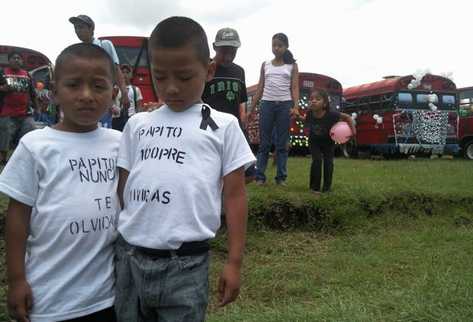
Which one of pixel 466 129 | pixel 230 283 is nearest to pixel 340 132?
pixel 230 283

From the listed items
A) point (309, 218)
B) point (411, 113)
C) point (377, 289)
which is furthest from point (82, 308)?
point (411, 113)

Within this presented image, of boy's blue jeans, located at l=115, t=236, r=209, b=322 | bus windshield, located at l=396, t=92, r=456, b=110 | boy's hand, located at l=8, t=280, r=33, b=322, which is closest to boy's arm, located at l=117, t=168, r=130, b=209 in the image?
boy's blue jeans, located at l=115, t=236, r=209, b=322

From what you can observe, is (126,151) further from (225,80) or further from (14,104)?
(14,104)

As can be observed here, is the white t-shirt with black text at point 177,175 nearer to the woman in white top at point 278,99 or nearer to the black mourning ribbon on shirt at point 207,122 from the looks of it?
the black mourning ribbon on shirt at point 207,122

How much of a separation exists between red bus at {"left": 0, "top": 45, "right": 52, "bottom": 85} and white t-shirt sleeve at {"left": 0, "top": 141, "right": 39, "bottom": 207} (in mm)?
10329

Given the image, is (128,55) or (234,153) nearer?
(234,153)

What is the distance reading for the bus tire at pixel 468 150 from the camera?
15087mm

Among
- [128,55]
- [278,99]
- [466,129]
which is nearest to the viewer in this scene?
[278,99]

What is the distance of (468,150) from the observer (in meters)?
15.2

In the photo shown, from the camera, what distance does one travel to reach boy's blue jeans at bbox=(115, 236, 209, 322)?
1.62 metres

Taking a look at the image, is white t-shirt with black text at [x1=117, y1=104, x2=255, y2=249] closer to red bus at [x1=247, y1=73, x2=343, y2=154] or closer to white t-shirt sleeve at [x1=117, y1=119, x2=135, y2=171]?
white t-shirt sleeve at [x1=117, y1=119, x2=135, y2=171]

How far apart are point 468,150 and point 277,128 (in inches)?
434

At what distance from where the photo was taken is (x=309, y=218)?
5.05 meters

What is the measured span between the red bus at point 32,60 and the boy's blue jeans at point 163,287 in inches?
413
